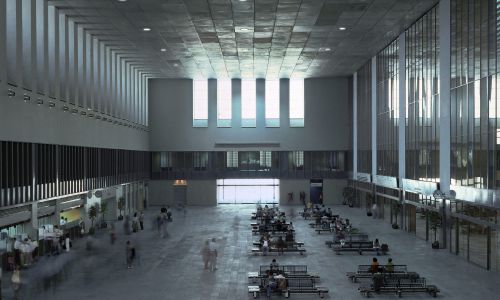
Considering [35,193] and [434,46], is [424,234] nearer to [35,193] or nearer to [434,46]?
[434,46]

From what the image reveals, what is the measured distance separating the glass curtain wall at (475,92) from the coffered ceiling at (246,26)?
4108 mm

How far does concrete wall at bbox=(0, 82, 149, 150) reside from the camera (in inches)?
973

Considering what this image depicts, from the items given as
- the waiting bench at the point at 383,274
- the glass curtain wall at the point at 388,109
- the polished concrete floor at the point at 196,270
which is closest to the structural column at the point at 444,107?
the polished concrete floor at the point at 196,270

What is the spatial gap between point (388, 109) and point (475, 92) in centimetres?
1781

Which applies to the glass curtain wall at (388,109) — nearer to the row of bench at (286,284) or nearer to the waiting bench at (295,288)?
the row of bench at (286,284)

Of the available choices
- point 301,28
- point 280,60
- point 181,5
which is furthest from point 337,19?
point 280,60

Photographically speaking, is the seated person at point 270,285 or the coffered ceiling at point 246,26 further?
the coffered ceiling at point 246,26

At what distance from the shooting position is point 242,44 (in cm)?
4128

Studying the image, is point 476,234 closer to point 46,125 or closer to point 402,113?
point 402,113

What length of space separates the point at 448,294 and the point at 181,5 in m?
18.6

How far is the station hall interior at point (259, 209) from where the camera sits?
22.3 meters

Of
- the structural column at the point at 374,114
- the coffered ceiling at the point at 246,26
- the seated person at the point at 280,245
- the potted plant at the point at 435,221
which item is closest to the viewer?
the seated person at the point at 280,245

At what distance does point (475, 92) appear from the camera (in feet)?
84.4

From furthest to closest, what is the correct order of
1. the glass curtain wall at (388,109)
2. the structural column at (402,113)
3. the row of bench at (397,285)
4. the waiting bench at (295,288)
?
the glass curtain wall at (388,109) < the structural column at (402,113) < the row of bench at (397,285) < the waiting bench at (295,288)
